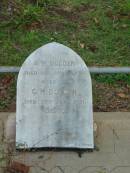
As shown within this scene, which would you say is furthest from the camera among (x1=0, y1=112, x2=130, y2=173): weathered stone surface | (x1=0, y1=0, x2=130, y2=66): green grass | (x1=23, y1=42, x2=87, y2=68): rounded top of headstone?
(x1=0, y1=0, x2=130, y2=66): green grass

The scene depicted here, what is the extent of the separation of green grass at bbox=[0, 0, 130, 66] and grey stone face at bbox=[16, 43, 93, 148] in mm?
1223

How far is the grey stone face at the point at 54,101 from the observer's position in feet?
15.6

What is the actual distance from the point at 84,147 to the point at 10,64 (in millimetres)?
1491

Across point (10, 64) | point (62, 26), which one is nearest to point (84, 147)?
point (10, 64)

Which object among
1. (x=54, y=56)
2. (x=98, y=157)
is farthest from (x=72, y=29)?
(x=98, y=157)

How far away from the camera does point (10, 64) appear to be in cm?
597

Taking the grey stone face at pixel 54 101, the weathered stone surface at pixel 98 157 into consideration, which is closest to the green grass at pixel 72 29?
the weathered stone surface at pixel 98 157

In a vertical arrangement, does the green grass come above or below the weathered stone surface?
above

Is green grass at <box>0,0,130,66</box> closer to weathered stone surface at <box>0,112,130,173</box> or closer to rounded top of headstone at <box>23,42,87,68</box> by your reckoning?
weathered stone surface at <box>0,112,130,173</box>

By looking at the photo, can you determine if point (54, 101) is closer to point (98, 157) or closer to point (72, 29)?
point (98, 157)

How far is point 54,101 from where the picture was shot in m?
4.80

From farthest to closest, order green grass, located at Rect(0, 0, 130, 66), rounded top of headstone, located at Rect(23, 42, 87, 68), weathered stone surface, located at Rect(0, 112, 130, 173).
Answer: green grass, located at Rect(0, 0, 130, 66) < rounded top of headstone, located at Rect(23, 42, 87, 68) < weathered stone surface, located at Rect(0, 112, 130, 173)

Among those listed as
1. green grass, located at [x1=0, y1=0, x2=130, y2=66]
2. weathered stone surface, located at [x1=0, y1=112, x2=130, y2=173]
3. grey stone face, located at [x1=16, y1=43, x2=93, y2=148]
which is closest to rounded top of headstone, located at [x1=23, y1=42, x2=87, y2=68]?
grey stone face, located at [x1=16, y1=43, x2=93, y2=148]

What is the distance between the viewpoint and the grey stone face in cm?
477
